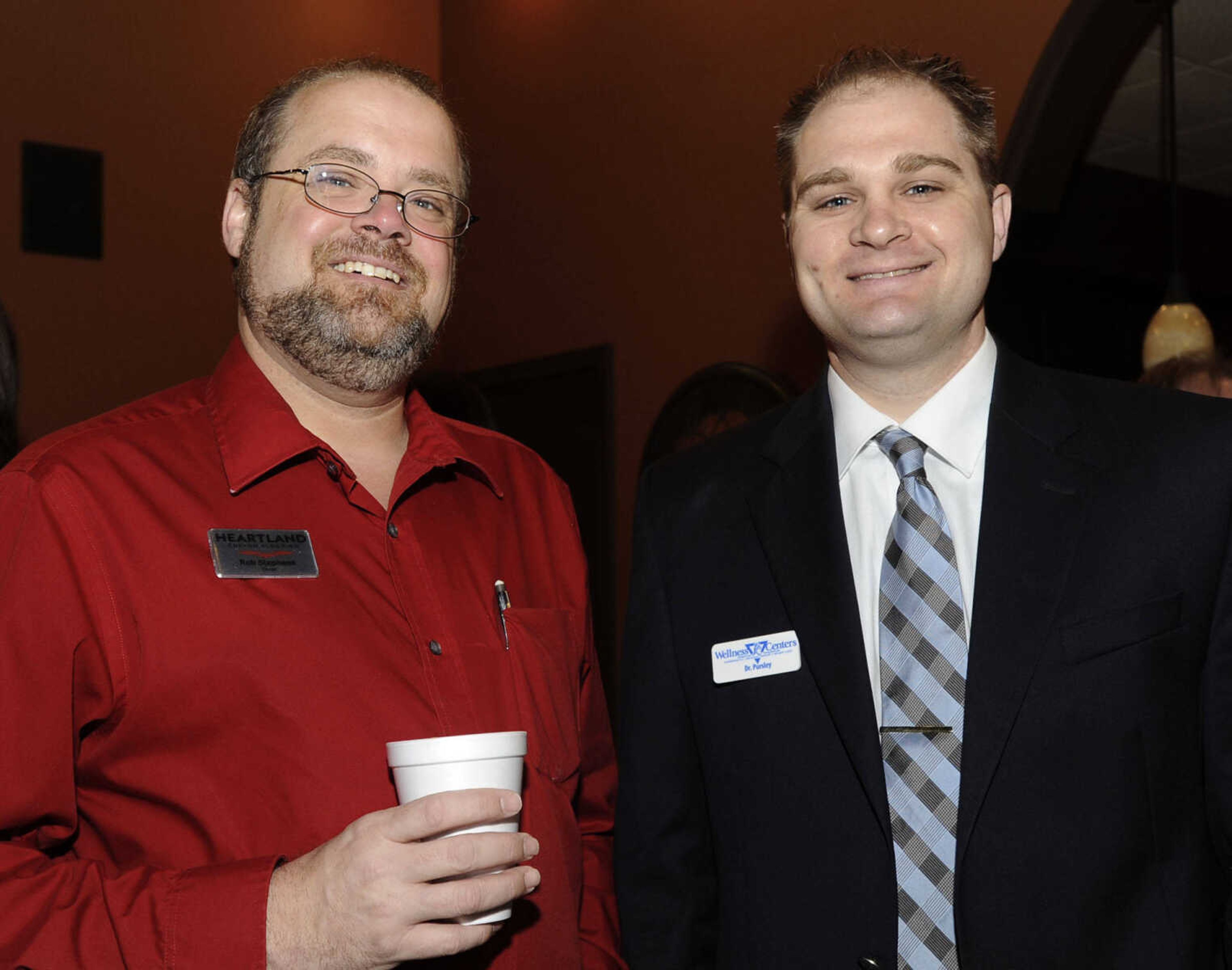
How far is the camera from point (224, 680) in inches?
62.5

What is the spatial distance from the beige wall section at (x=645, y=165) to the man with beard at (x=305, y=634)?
8.09ft

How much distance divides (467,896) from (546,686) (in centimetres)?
55

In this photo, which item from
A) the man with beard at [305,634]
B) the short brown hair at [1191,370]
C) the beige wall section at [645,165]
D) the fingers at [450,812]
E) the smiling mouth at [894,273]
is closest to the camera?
the fingers at [450,812]

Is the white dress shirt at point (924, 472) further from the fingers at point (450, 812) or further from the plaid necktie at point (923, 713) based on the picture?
the fingers at point (450, 812)

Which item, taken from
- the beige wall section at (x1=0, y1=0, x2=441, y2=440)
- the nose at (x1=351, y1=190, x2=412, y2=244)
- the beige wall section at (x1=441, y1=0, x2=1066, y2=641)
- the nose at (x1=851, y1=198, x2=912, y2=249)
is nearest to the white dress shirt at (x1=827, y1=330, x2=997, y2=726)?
the nose at (x1=851, y1=198, x2=912, y2=249)

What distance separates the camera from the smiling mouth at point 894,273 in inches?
69.6

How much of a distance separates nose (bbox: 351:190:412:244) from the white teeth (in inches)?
26.4

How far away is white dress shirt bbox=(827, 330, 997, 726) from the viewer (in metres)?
1.76

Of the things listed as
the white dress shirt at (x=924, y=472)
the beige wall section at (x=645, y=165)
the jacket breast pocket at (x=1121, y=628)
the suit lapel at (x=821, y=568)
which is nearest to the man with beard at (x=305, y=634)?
the suit lapel at (x=821, y=568)

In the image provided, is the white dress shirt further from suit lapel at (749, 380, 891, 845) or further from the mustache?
the mustache

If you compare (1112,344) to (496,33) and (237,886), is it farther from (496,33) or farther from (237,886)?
(237,886)

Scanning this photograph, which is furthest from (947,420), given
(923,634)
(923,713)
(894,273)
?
(923,713)

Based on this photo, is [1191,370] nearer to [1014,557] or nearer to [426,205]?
[1014,557]

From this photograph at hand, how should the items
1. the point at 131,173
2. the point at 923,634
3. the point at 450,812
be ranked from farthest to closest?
1. the point at 131,173
2. the point at 923,634
3. the point at 450,812
